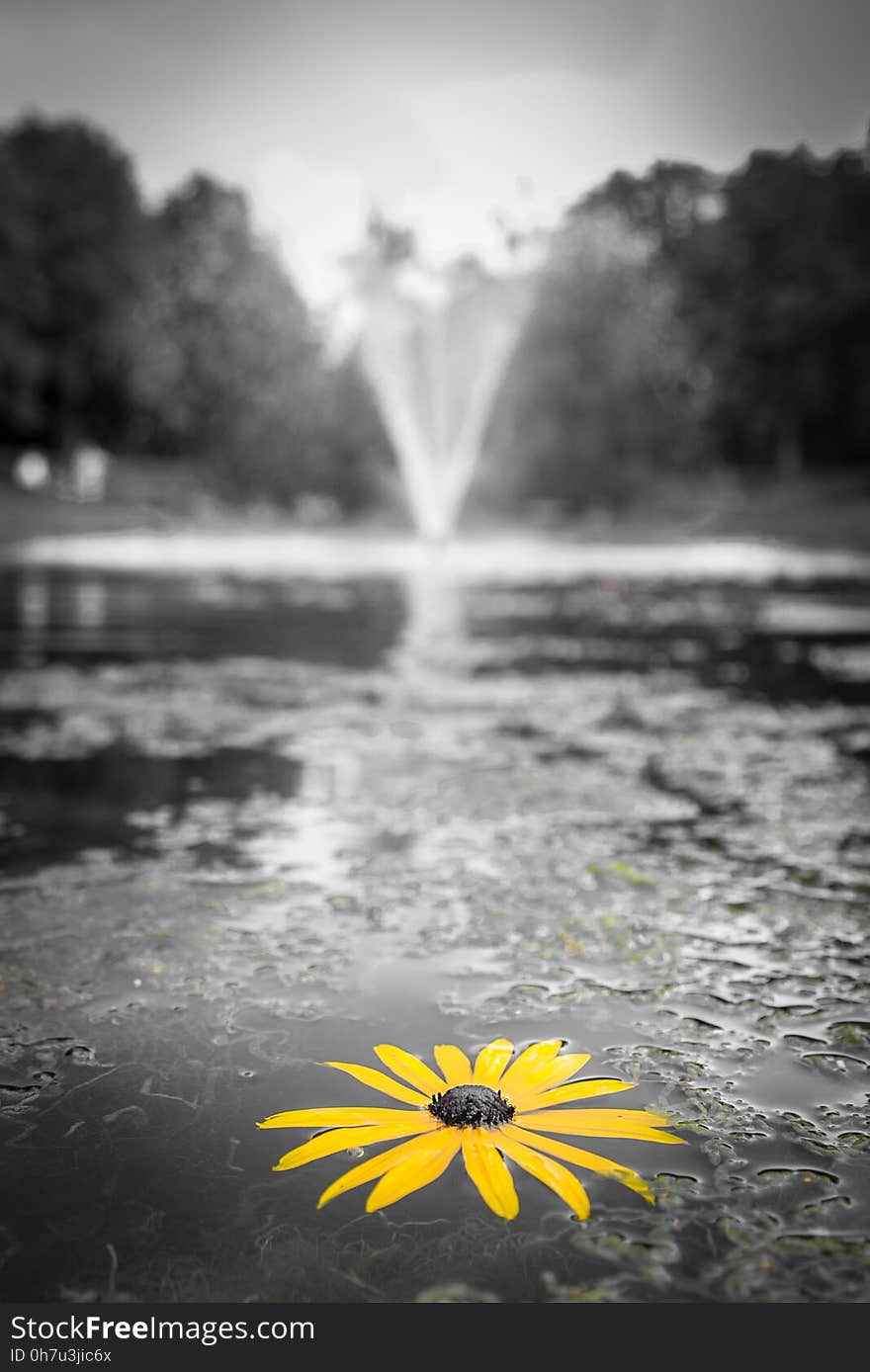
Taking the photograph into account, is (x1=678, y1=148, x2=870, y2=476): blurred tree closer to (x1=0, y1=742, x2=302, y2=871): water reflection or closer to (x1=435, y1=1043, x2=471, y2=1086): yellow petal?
(x1=0, y1=742, x2=302, y2=871): water reflection

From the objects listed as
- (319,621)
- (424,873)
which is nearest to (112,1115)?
(424,873)

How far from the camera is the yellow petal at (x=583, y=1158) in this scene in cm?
160

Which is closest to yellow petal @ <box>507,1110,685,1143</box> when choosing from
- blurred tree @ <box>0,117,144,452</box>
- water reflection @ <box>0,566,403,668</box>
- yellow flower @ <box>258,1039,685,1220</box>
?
yellow flower @ <box>258,1039,685,1220</box>

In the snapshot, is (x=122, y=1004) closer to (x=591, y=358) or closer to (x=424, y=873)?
(x=424, y=873)

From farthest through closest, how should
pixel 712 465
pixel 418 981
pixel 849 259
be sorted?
1. pixel 712 465
2. pixel 849 259
3. pixel 418 981

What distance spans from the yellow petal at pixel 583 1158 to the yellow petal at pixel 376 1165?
111 millimetres

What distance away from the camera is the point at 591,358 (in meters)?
39.3

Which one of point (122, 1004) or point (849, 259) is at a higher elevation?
point (849, 259)

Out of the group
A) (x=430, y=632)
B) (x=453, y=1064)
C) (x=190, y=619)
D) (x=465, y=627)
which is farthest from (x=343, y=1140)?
(x=190, y=619)

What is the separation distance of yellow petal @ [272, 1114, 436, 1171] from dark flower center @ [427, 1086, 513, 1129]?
0.02 metres

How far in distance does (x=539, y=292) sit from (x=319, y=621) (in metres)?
31.1

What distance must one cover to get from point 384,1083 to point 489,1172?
0.91 feet

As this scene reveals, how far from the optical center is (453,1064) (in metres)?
1.93

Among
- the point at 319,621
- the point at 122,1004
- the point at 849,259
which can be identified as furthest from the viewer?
the point at 849,259
